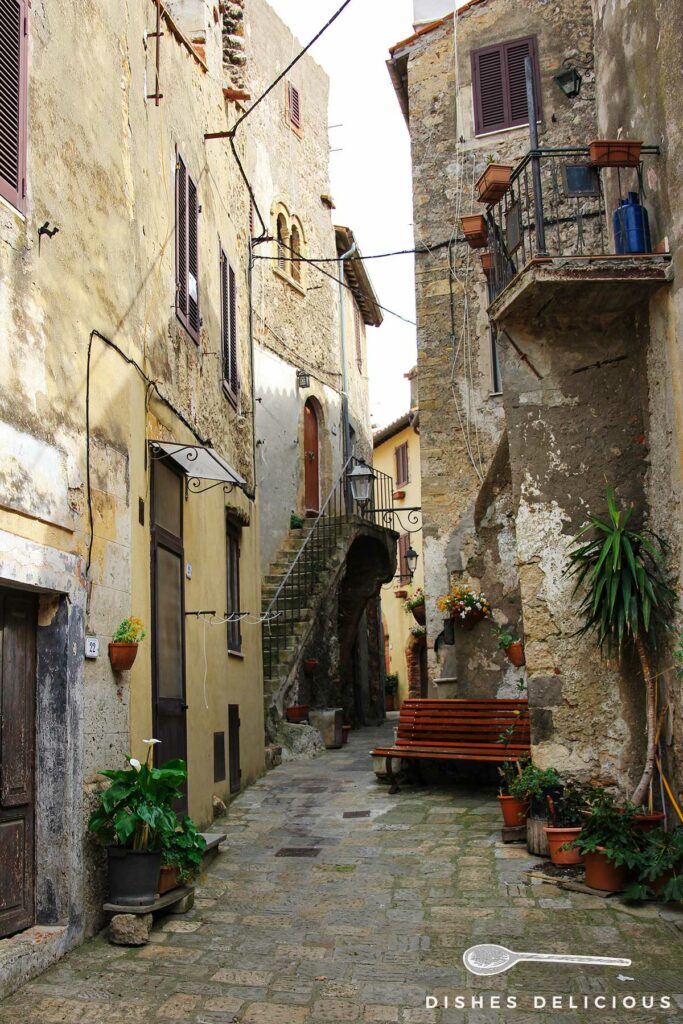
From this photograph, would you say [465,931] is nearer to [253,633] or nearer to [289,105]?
[253,633]

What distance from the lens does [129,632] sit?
6180mm

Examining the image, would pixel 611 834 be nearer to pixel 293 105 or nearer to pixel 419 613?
pixel 419 613

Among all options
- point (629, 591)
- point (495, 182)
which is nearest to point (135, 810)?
point (629, 591)

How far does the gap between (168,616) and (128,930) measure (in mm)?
2736

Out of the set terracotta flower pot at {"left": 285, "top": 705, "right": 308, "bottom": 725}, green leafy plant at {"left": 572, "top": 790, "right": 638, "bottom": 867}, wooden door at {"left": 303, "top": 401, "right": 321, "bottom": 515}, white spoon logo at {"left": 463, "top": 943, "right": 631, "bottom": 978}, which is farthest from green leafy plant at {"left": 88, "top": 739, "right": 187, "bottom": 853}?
wooden door at {"left": 303, "top": 401, "right": 321, "bottom": 515}

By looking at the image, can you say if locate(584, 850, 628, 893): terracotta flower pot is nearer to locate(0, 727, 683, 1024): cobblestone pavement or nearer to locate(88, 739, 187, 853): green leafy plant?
locate(0, 727, 683, 1024): cobblestone pavement

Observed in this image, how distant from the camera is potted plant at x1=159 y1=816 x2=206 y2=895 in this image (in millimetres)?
5836

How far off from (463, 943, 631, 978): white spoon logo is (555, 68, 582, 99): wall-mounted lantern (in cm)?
1100

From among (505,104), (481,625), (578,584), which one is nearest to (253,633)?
(481,625)

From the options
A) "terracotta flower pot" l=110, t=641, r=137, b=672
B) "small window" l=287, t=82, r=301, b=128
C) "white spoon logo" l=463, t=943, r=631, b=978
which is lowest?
"white spoon logo" l=463, t=943, r=631, b=978

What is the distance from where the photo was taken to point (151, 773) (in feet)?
19.0

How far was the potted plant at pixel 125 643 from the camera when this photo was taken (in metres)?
6.03

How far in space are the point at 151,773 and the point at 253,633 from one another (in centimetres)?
578

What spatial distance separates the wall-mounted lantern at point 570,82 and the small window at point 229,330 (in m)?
5.21
